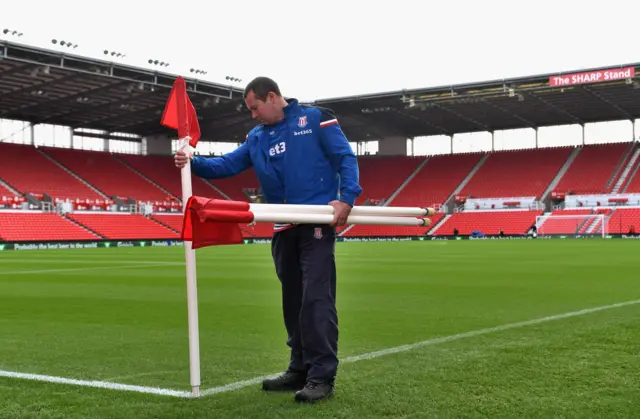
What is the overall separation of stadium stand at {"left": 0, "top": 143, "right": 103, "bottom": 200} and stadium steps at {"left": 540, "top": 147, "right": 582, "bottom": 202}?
34.1 metres

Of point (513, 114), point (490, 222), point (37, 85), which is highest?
point (37, 85)

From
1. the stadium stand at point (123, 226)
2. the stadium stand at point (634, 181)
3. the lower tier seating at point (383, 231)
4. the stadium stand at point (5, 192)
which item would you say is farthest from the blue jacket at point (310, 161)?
the stadium stand at point (634, 181)

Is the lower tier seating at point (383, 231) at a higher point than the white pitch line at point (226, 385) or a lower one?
lower

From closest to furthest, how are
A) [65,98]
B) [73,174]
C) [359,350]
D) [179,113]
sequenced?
[179,113], [359,350], [65,98], [73,174]

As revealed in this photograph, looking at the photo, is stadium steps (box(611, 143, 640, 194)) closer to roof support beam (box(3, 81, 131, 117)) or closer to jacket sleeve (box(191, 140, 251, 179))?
roof support beam (box(3, 81, 131, 117))

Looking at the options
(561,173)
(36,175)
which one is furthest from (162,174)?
(561,173)

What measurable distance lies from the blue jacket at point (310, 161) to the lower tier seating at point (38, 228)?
3859 cm

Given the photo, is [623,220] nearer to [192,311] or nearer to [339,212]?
[339,212]

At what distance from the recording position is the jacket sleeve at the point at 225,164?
16.2ft

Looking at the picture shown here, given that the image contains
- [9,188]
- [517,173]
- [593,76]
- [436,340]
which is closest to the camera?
[436,340]

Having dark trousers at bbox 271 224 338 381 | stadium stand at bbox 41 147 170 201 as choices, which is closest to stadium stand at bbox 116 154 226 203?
stadium stand at bbox 41 147 170 201

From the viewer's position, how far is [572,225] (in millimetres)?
49844

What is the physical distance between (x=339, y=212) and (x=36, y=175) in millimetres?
49216

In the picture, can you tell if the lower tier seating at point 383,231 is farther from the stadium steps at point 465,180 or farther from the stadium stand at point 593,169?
the stadium stand at point 593,169
